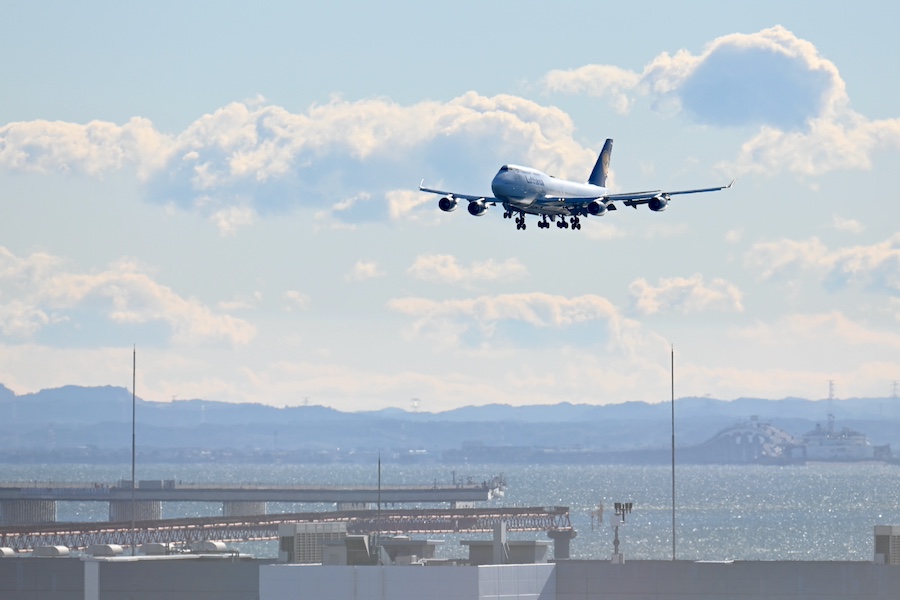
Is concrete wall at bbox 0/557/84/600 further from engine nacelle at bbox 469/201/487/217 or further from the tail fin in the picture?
the tail fin

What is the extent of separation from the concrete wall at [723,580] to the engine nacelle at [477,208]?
131 feet

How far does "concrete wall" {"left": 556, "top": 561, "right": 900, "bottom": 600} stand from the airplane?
125 ft

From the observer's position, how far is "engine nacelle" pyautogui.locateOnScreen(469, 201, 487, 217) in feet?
391

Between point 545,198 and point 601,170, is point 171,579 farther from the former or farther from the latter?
point 601,170

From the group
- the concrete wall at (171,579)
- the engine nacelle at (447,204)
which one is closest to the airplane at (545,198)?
the engine nacelle at (447,204)

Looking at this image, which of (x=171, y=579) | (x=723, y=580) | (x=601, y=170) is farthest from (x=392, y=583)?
(x=601, y=170)

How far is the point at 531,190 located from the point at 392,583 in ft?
150

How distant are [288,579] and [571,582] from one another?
12.0m

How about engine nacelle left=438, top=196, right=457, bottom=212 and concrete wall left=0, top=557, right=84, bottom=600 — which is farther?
engine nacelle left=438, top=196, right=457, bottom=212

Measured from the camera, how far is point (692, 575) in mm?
82000

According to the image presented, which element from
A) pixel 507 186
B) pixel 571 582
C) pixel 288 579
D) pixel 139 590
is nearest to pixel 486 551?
pixel 571 582

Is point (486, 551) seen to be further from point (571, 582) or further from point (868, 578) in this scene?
point (868, 578)

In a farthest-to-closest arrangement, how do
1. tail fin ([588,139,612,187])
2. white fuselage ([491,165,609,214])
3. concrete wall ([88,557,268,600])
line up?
tail fin ([588,139,612,187])
white fuselage ([491,165,609,214])
concrete wall ([88,557,268,600])

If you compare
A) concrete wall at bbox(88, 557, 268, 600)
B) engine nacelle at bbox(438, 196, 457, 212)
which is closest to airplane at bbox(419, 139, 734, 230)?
engine nacelle at bbox(438, 196, 457, 212)
